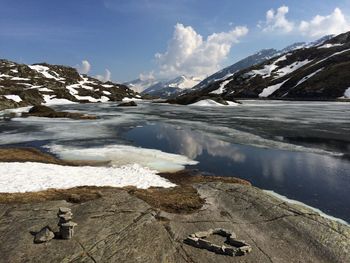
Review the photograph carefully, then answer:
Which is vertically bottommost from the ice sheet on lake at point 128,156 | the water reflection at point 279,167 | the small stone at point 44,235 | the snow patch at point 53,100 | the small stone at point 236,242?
the snow patch at point 53,100

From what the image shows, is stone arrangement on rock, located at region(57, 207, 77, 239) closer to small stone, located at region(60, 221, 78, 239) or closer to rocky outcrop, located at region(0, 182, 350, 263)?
small stone, located at region(60, 221, 78, 239)

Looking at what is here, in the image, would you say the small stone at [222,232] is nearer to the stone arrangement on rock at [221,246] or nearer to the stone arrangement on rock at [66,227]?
the stone arrangement on rock at [221,246]

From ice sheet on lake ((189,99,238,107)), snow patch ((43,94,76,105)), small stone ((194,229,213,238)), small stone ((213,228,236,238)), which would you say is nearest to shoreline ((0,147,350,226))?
small stone ((213,228,236,238))

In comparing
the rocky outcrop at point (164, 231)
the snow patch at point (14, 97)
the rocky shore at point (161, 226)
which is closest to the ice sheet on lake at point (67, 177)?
the rocky shore at point (161, 226)

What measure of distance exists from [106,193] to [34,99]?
127817 mm

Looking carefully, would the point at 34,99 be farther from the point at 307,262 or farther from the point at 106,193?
the point at 307,262

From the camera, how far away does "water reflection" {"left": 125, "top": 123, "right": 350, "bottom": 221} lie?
22.7m

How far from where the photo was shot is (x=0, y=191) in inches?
842

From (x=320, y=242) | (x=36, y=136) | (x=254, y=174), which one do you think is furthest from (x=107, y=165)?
(x=36, y=136)

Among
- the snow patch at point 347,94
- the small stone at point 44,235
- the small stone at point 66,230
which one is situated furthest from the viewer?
the snow patch at point 347,94

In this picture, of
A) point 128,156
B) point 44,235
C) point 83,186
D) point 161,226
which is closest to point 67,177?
point 83,186

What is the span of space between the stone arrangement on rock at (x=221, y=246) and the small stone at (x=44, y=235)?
5333 millimetres

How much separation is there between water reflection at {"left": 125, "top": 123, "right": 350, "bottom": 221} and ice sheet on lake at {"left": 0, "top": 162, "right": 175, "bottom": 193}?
5.96 m

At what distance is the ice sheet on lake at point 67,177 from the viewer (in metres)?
22.9
